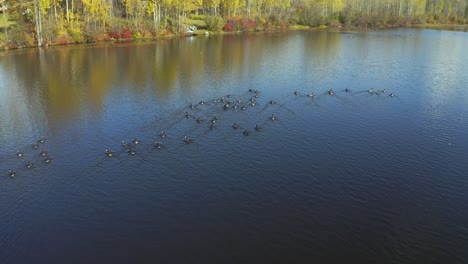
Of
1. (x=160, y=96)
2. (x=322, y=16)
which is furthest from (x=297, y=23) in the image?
(x=160, y=96)

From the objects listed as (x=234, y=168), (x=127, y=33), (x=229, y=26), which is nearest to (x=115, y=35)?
(x=127, y=33)

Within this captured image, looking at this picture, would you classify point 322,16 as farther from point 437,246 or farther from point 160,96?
point 437,246

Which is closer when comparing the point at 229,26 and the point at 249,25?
the point at 229,26

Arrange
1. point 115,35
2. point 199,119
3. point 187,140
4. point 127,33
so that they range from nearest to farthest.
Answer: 1. point 187,140
2. point 199,119
3. point 115,35
4. point 127,33

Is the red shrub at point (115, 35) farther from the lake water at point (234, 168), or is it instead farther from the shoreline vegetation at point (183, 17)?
the lake water at point (234, 168)

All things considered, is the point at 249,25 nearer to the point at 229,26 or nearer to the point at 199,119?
the point at 229,26

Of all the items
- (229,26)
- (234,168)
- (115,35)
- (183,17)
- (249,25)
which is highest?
(183,17)
